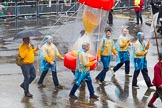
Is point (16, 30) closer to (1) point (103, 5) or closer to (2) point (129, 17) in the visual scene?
(2) point (129, 17)

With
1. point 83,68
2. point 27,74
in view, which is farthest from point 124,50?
point 27,74

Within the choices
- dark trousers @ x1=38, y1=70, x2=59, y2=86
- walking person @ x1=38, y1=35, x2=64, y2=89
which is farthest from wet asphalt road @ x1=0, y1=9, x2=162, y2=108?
walking person @ x1=38, y1=35, x2=64, y2=89

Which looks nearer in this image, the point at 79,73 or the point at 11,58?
the point at 79,73

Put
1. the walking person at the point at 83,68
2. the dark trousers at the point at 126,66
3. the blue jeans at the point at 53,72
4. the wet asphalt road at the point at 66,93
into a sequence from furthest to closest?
1. the dark trousers at the point at 126,66
2. the blue jeans at the point at 53,72
3. the walking person at the point at 83,68
4. the wet asphalt road at the point at 66,93

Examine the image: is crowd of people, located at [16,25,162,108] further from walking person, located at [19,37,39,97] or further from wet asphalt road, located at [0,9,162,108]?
wet asphalt road, located at [0,9,162,108]

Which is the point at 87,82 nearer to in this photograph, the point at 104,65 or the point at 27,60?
the point at 27,60

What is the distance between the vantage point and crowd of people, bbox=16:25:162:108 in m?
12.3

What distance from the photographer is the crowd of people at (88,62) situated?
1226cm

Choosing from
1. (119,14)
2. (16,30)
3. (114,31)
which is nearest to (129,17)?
(119,14)

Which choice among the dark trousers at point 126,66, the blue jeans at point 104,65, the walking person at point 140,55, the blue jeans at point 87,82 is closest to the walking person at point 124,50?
the dark trousers at point 126,66

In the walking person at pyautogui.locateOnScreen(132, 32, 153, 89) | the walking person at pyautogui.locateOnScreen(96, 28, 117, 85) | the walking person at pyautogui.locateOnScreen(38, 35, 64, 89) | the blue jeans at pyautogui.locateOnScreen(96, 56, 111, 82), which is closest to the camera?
the walking person at pyautogui.locateOnScreen(38, 35, 64, 89)

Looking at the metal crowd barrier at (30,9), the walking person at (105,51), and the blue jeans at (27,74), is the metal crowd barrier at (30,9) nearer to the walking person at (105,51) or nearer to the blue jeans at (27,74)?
the walking person at (105,51)

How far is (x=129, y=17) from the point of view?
32625 mm

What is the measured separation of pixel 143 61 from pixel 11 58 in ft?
19.4
